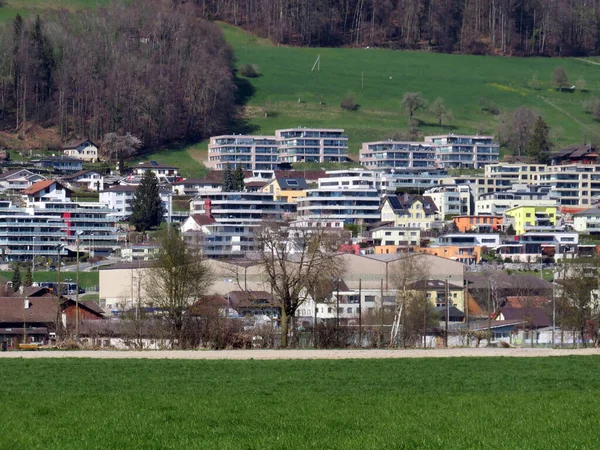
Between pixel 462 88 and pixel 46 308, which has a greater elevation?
pixel 462 88

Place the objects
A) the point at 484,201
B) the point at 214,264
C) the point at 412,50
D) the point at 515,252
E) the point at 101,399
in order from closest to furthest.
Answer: the point at 101,399 → the point at 214,264 → the point at 515,252 → the point at 484,201 → the point at 412,50

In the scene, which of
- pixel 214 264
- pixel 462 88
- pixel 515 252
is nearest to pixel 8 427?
pixel 214 264

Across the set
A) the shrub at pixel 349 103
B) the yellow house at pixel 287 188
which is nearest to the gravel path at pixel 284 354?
the yellow house at pixel 287 188

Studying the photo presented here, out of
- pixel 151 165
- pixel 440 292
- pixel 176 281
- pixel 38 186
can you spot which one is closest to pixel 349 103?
pixel 151 165

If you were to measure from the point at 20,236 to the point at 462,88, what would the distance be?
6417cm

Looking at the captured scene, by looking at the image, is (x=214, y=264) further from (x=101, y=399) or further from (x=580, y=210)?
(x=580, y=210)

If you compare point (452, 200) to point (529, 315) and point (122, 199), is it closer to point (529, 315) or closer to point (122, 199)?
point (122, 199)

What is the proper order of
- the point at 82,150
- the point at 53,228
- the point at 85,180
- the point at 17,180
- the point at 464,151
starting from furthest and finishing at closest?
the point at 464,151
the point at 82,150
the point at 85,180
the point at 17,180
the point at 53,228

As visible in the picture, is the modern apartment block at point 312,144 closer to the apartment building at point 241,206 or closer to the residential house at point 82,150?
the apartment building at point 241,206

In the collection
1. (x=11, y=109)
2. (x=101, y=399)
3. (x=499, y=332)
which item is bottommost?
(x=499, y=332)

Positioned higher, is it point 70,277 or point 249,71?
point 249,71

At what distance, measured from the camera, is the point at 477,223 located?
329ft

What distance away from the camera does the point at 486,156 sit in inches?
4980

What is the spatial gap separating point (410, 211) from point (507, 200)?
9287mm
